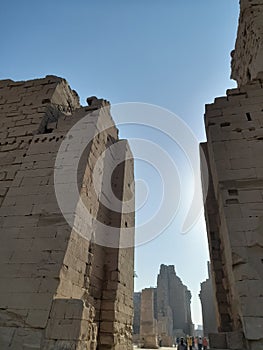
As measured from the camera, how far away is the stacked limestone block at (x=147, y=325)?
50.1 ft

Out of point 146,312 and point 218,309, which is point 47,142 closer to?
point 218,309

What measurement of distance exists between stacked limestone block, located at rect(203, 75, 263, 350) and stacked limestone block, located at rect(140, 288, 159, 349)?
12.9m

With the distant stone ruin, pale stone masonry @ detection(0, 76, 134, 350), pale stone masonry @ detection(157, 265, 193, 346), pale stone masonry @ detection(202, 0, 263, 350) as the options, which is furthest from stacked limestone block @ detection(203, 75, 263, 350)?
pale stone masonry @ detection(157, 265, 193, 346)

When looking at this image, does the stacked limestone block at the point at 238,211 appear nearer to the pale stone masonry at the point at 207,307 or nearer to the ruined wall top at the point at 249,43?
the ruined wall top at the point at 249,43

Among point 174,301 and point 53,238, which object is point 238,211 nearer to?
point 53,238

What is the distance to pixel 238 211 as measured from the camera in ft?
14.6

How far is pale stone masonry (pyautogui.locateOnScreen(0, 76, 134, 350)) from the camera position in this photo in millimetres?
3742

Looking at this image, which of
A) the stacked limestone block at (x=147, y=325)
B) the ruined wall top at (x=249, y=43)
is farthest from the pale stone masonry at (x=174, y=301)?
the ruined wall top at (x=249, y=43)

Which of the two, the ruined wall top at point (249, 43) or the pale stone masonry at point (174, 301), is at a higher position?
the ruined wall top at point (249, 43)

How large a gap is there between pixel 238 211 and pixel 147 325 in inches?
573

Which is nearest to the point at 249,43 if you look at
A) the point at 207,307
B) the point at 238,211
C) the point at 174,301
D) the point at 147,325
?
the point at 238,211

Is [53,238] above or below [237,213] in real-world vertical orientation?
below

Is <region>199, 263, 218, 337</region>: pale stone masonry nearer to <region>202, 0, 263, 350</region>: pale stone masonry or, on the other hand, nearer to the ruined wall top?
<region>202, 0, 263, 350</region>: pale stone masonry

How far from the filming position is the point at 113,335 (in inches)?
200
